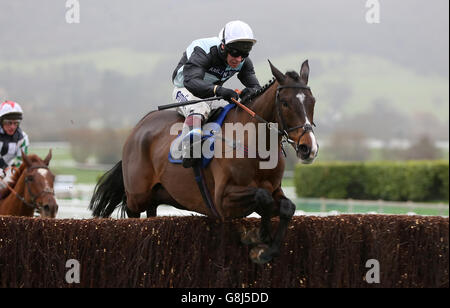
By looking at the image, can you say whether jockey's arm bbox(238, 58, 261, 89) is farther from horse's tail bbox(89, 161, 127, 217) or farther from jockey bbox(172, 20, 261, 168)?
horse's tail bbox(89, 161, 127, 217)

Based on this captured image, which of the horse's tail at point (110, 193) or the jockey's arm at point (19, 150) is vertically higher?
the jockey's arm at point (19, 150)

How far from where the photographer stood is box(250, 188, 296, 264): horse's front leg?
463cm

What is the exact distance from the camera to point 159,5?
6150 centimetres

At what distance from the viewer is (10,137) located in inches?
287

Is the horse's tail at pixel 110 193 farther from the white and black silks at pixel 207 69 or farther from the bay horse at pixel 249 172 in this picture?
the white and black silks at pixel 207 69

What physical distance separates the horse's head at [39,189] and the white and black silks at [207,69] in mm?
2216

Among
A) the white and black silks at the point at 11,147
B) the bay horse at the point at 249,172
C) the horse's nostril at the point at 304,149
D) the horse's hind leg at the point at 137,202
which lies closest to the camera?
the horse's nostril at the point at 304,149

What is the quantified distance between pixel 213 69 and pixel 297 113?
127cm

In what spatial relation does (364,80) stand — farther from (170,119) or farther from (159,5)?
(170,119)

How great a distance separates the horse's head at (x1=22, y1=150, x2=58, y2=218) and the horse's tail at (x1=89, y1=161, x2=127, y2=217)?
49 centimetres

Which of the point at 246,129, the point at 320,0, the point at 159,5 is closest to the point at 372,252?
the point at 246,129

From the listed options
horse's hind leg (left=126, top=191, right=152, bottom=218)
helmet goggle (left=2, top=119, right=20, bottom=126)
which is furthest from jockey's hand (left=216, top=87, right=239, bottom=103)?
helmet goggle (left=2, top=119, right=20, bottom=126)

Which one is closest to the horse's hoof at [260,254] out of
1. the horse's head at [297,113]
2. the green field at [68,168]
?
the horse's head at [297,113]

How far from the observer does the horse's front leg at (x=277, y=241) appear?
463 centimetres
